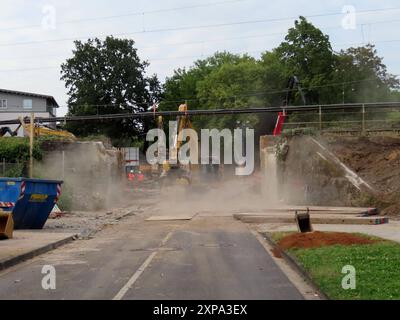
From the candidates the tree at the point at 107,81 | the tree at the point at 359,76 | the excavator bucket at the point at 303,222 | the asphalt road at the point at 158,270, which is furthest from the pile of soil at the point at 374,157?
the tree at the point at 107,81

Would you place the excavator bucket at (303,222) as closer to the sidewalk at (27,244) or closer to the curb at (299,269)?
the curb at (299,269)

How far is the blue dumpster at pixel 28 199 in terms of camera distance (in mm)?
21562

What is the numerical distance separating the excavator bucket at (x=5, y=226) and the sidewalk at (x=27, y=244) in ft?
0.90

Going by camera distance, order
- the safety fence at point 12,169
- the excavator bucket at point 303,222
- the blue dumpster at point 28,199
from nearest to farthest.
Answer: the excavator bucket at point 303,222
the blue dumpster at point 28,199
the safety fence at point 12,169

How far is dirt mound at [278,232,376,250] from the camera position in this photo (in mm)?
15914

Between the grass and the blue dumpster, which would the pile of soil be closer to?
the grass

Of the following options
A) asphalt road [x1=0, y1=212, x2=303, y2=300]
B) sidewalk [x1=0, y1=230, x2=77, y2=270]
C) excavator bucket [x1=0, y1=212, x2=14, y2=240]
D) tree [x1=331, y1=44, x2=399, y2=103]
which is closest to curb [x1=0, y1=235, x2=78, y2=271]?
sidewalk [x1=0, y1=230, x2=77, y2=270]

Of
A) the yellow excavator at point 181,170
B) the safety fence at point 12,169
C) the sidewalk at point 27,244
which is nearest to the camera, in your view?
the sidewalk at point 27,244

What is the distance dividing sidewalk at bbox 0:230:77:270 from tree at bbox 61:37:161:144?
64157 mm

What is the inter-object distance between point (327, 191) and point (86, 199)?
542 inches

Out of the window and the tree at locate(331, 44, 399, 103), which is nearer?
the tree at locate(331, 44, 399, 103)

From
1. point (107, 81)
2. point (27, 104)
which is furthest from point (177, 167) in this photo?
point (27, 104)
